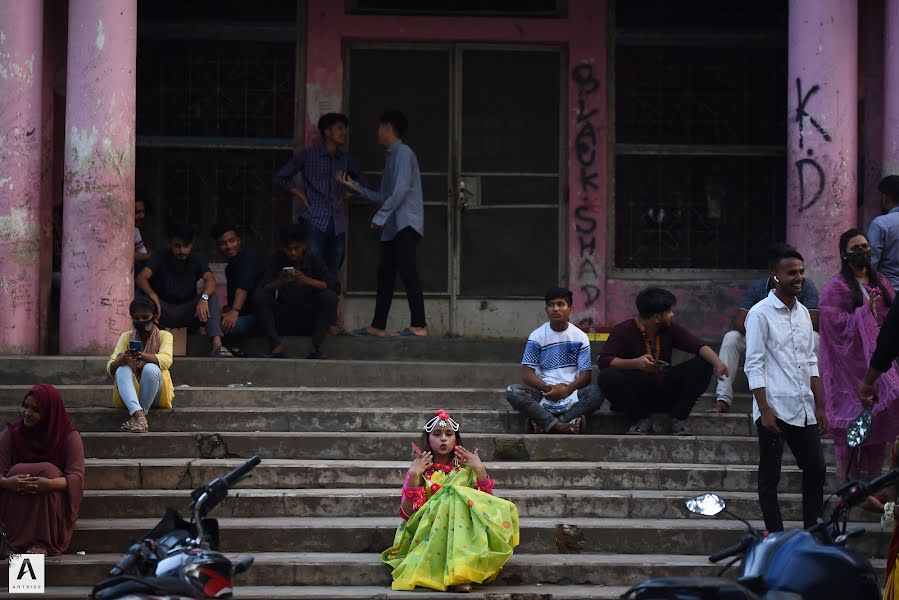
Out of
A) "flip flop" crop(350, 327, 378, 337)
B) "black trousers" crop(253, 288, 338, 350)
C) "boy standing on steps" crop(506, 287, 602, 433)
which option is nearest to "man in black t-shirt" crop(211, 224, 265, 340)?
"black trousers" crop(253, 288, 338, 350)

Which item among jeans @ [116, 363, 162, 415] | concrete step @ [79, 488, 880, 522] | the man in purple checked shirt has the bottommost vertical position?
concrete step @ [79, 488, 880, 522]

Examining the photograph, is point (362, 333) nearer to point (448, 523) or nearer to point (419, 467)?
point (419, 467)

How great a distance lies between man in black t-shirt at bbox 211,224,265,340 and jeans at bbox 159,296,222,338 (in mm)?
111

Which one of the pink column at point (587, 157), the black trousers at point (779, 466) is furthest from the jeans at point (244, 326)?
the black trousers at point (779, 466)

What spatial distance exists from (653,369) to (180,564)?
539 centimetres

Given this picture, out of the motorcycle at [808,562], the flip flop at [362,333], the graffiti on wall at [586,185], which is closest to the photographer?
the motorcycle at [808,562]

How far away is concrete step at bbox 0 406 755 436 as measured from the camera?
961 cm

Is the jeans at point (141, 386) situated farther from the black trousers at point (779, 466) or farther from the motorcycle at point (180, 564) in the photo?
the motorcycle at point (180, 564)

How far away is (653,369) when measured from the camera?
9570 millimetres

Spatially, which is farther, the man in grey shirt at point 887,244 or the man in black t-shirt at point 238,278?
the man in black t-shirt at point 238,278

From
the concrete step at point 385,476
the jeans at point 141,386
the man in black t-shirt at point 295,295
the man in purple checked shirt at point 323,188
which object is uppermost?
the man in purple checked shirt at point 323,188

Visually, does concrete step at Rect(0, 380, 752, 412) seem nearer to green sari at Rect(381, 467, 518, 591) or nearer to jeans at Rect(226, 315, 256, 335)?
jeans at Rect(226, 315, 256, 335)

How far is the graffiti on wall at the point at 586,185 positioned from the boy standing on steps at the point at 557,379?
264 centimetres

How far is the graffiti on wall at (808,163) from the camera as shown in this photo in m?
10.8
